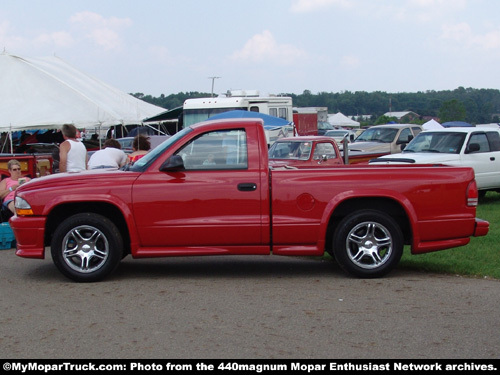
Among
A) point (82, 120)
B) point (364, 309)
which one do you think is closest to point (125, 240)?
point (364, 309)

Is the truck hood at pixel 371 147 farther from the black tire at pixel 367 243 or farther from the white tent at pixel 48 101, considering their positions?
the black tire at pixel 367 243

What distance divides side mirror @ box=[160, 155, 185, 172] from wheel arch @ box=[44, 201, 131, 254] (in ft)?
2.32

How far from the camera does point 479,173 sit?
607 inches

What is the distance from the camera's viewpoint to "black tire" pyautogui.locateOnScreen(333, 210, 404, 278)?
7.61m

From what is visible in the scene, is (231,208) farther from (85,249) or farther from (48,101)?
(48,101)

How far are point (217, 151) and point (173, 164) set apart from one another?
1.79ft

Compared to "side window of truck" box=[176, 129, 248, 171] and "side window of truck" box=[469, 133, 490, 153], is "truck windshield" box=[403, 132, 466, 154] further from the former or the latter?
"side window of truck" box=[176, 129, 248, 171]

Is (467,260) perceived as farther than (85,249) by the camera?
Yes

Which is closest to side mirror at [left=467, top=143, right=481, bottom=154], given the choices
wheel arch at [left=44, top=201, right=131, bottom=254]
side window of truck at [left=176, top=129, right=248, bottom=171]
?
side window of truck at [left=176, top=129, right=248, bottom=171]

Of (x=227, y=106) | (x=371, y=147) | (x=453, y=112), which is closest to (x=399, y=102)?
(x=453, y=112)

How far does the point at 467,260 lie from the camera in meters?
8.80
